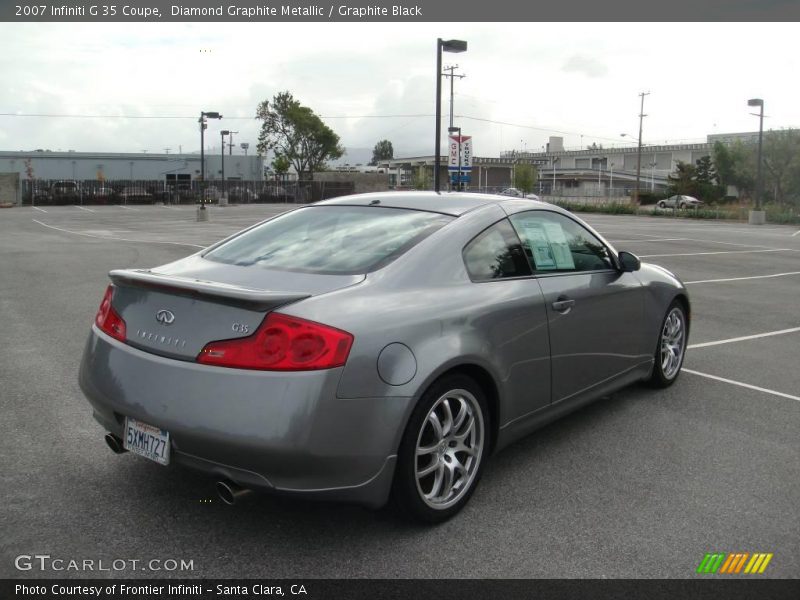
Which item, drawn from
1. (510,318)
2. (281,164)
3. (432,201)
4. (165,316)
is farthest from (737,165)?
(165,316)

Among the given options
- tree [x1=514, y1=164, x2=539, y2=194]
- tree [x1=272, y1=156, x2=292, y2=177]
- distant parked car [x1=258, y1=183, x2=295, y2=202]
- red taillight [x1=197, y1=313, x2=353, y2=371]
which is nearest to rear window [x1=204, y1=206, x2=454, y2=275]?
red taillight [x1=197, y1=313, x2=353, y2=371]

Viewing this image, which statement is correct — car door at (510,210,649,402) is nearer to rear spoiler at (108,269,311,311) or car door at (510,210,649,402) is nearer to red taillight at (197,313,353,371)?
red taillight at (197,313,353,371)

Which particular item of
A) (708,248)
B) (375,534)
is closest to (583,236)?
(375,534)

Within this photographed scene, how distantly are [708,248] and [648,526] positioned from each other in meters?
19.4

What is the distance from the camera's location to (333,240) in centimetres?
407

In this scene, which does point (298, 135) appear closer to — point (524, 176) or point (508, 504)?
point (524, 176)

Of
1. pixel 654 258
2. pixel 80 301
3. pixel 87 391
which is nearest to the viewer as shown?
pixel 87 391

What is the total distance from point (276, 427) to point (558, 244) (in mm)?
2445

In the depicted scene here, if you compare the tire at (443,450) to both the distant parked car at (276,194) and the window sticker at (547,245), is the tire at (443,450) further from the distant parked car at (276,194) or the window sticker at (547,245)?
the distant parked car at (276,194)

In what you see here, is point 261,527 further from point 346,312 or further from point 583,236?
point 583,236

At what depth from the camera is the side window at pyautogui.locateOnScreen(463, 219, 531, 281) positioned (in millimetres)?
3983

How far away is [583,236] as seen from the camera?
502cm

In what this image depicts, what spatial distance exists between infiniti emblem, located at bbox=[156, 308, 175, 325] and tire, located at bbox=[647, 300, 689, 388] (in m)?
3.76
